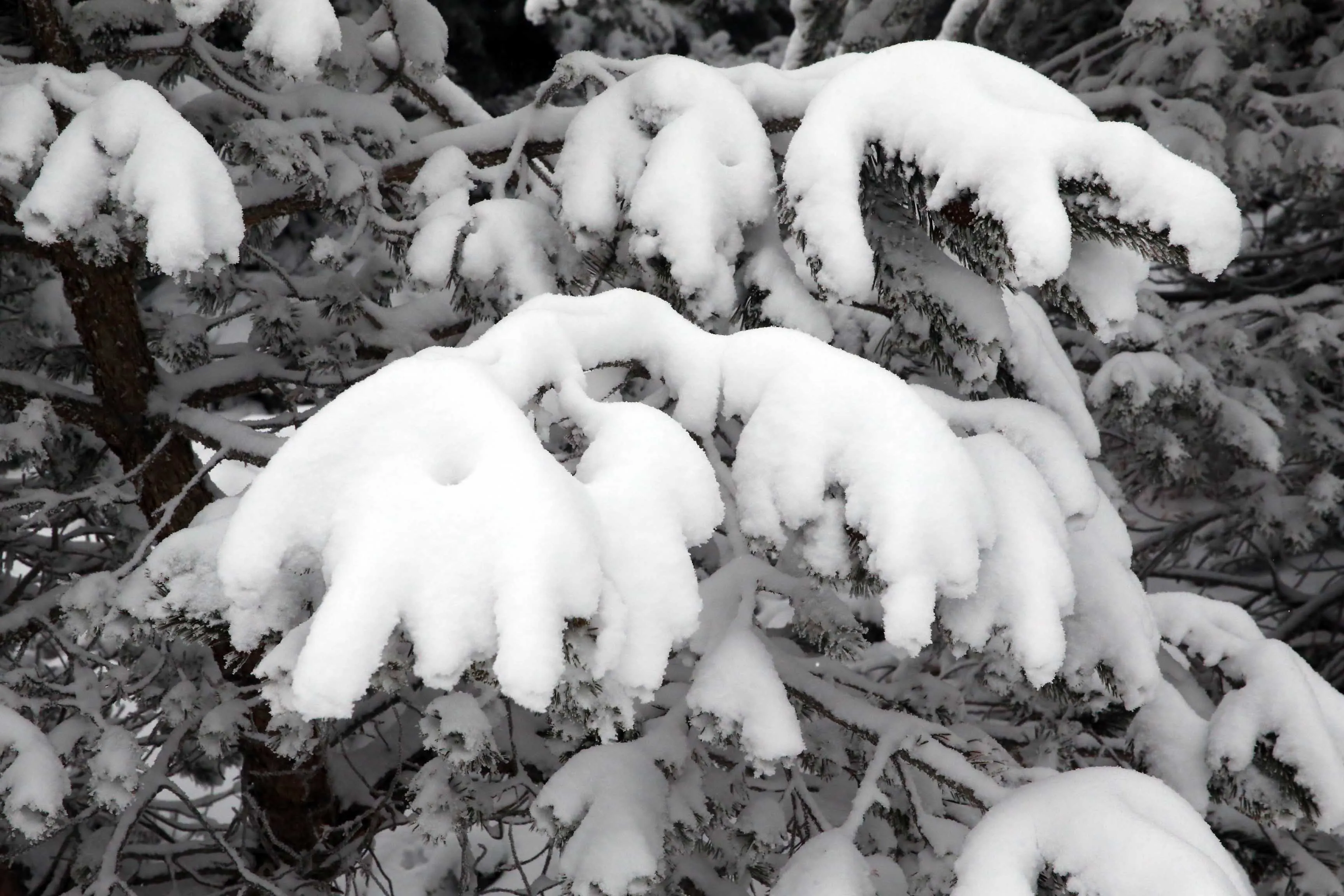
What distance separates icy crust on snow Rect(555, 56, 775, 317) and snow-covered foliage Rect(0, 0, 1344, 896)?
1cm

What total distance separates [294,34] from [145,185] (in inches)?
17.5

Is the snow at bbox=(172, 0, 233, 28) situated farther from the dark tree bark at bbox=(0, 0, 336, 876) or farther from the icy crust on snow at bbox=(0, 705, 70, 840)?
the icy crust on snow at bbox=(0, 705, 70, 840)

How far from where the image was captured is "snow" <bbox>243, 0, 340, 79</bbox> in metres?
2.00

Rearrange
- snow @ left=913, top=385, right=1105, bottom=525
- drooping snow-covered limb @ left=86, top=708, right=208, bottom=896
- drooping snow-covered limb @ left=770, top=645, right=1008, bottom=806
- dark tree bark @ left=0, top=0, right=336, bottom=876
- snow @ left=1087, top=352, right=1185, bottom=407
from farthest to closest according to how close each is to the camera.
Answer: snow @ left=1087, top=352, right=1185, bottom=407, drooping snow-covered limb @ left=86, top=708, right=208, bottom=896, dark tree bark @ left=0, top=0, right=336, bottom=876, drooping snow-covered limb @ left=770, top=645, right=1008, bottom=806, snow @ left=913, top=385, right=1105, bottom=525

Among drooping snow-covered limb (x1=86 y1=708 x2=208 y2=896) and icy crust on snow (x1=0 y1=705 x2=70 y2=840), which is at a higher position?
icy crust on snow (x1=0 y1=705 x2=70 y2=840)

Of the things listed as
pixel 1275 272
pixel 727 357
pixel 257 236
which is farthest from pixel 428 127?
pixel 1275 272

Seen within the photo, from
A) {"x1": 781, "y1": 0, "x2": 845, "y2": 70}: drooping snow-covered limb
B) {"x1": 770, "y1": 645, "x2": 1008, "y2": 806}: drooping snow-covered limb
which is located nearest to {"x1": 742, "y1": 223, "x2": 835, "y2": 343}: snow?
{"x1": 770, "y1": 645, "x2": 1008, "y2": 806}: drooping snow-covered limb

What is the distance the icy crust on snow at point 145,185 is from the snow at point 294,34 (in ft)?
0.77

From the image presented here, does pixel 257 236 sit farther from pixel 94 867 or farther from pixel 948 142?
pixel 948 142

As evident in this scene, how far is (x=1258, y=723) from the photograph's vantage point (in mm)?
2496

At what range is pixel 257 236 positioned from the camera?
3473 millimetres

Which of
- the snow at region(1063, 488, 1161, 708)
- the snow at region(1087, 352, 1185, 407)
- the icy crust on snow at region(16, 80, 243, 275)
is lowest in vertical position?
the snow at region(1087, 352, 1185, 407)

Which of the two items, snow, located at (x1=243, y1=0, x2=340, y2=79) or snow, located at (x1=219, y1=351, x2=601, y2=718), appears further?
snow, located at (x1=243, y1=0, x2=340, y2=79)

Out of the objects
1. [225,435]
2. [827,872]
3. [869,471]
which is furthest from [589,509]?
[225,435]
